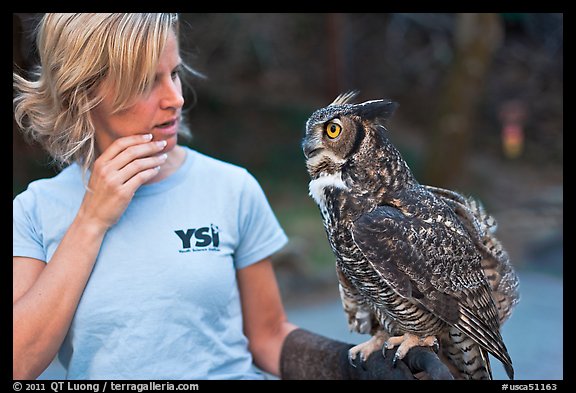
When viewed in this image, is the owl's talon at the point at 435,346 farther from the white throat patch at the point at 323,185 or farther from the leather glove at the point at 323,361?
the white throat patch at the point at 323,185

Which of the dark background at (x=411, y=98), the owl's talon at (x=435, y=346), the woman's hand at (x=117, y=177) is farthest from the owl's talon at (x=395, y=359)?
the dark background at (x=411, y=98)

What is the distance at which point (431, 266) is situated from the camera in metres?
1.61

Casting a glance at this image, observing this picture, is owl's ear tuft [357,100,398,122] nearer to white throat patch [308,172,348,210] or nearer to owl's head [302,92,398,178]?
owl's head [302,92,398,178]

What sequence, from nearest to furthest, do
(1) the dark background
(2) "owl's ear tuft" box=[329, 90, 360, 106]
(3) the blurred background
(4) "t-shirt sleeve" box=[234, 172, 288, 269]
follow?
(2) "owl's ear tuft" box=[329, 90, 360, 106], (4) "t-shirt sleeve" box=[234, 172, 288, 269], (3) the blurred background, (1) the dark background

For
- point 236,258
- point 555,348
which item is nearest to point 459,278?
point 236,258

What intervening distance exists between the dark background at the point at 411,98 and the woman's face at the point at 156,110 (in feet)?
12.9

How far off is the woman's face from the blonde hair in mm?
32

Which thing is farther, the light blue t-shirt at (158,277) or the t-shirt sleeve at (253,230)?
the t-shirt sleeve at (253,230)

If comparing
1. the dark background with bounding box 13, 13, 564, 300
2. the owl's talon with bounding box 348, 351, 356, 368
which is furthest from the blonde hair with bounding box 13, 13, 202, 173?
the dark background with bounding box 13, 13, 564, 300

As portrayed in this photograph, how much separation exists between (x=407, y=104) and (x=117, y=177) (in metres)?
7.32

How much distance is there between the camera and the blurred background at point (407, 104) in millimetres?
5953

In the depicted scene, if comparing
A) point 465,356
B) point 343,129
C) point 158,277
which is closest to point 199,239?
point 158,277

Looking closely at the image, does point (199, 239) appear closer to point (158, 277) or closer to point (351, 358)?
point (158, 277)

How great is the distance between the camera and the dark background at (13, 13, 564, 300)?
619 cm
